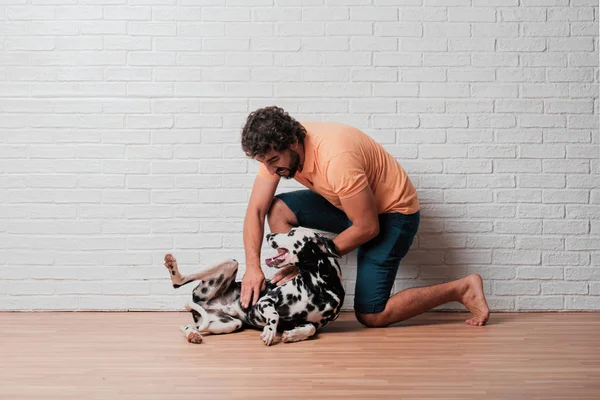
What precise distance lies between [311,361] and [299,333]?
372mm

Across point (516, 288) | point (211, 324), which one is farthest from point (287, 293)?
point (516, 288)

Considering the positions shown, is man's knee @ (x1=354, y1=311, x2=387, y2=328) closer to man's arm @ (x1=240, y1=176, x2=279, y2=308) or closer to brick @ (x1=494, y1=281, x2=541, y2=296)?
man's arm @ (x1=240, y1=176, x2=279, y2=308)

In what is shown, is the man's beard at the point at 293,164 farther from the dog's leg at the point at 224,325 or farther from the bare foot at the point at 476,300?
the bare foot at the point at 476,300

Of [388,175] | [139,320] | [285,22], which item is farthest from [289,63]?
[139,320]

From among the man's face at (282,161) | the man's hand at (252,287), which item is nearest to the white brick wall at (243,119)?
the man's hand at (252,287)

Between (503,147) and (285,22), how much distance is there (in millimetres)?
1463

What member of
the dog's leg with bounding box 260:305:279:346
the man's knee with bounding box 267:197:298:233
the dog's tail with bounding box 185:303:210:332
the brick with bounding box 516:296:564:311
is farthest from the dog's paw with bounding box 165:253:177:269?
the brick with bounding box 516:296:564:311

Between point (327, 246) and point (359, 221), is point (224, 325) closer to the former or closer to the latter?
point (327, 246)

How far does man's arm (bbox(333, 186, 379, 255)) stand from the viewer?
3.06 meters

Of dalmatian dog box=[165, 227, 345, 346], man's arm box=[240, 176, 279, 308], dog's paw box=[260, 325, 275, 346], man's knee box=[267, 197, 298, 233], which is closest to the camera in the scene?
dog's paw box=[260, 325, 275, 346]

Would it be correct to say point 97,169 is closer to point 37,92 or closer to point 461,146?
point 37,92

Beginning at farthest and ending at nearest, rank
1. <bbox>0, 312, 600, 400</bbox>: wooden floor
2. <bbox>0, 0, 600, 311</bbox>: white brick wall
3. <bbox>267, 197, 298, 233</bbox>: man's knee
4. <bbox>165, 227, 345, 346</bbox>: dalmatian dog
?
1. <bbox>0, 0, 600, 311</bbox>: white brick wall
2. <bbox>267, 197, 298, 233</bbox>: man's knee
3. <bbox>165, 227, 345, 346</bbox>: dalmatian dog
4. <bbox>0, 312, 600, 400</bbox>: wooden floor

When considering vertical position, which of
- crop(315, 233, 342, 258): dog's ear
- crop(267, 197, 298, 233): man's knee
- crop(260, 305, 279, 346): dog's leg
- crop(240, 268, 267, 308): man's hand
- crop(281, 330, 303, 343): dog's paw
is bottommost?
crop(281, 330, 303, 343): dog's paw

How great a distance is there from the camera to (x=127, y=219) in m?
3.79
